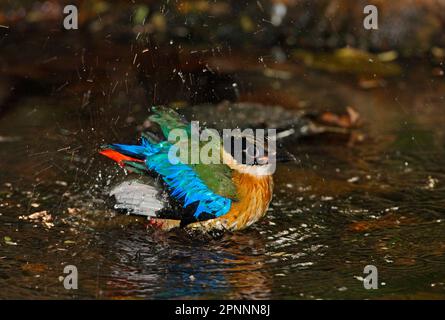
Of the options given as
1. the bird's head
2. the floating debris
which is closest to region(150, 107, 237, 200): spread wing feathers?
the bird's head

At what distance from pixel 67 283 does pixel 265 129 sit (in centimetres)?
345

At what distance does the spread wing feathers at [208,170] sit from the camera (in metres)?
5.47

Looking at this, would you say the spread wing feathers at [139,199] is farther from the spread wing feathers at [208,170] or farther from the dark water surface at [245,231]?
the spread wing feathers at [208,170]

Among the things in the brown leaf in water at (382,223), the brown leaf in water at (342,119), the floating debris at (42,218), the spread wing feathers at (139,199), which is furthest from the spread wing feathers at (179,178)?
the brown leaf in water at (342,119)

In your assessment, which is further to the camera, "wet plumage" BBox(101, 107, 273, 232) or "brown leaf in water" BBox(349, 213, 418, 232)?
"brown leaf in water" BBox(349, 213, 418, 232)

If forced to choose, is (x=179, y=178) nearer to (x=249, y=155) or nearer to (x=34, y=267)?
(x=249, y=155)

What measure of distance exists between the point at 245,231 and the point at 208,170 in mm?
530

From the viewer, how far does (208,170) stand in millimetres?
5496

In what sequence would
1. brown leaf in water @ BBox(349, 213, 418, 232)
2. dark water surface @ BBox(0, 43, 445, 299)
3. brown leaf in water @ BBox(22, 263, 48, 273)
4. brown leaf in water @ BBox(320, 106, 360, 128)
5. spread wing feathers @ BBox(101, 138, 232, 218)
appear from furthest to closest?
brown leaf in water @ BBox(320, 106, 360, 128), brown leaf in water @ BBox(349, 213, 418, 232), spread wing feathers @ BBox(101, 138, 232, 218), brown leaf in water @ BBox(22, 263, 48, 273), dark water surface @ BBox(0, 43, 445, 299)

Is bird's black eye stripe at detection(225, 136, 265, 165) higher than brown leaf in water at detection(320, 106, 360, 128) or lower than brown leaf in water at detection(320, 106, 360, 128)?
lower

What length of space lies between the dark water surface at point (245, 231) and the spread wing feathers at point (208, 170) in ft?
1.11

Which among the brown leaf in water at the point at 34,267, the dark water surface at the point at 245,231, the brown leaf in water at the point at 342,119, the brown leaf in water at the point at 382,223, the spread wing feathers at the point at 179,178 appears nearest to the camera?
the dark water surface at the point at 245,231

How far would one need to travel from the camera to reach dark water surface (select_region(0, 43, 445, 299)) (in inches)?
185

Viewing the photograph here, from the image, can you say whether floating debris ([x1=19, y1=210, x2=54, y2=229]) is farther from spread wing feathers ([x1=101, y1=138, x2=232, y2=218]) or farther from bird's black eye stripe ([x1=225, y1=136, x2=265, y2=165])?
bird's black eye stripe ([x1=225, y1=136, x2=265, y2=165])
